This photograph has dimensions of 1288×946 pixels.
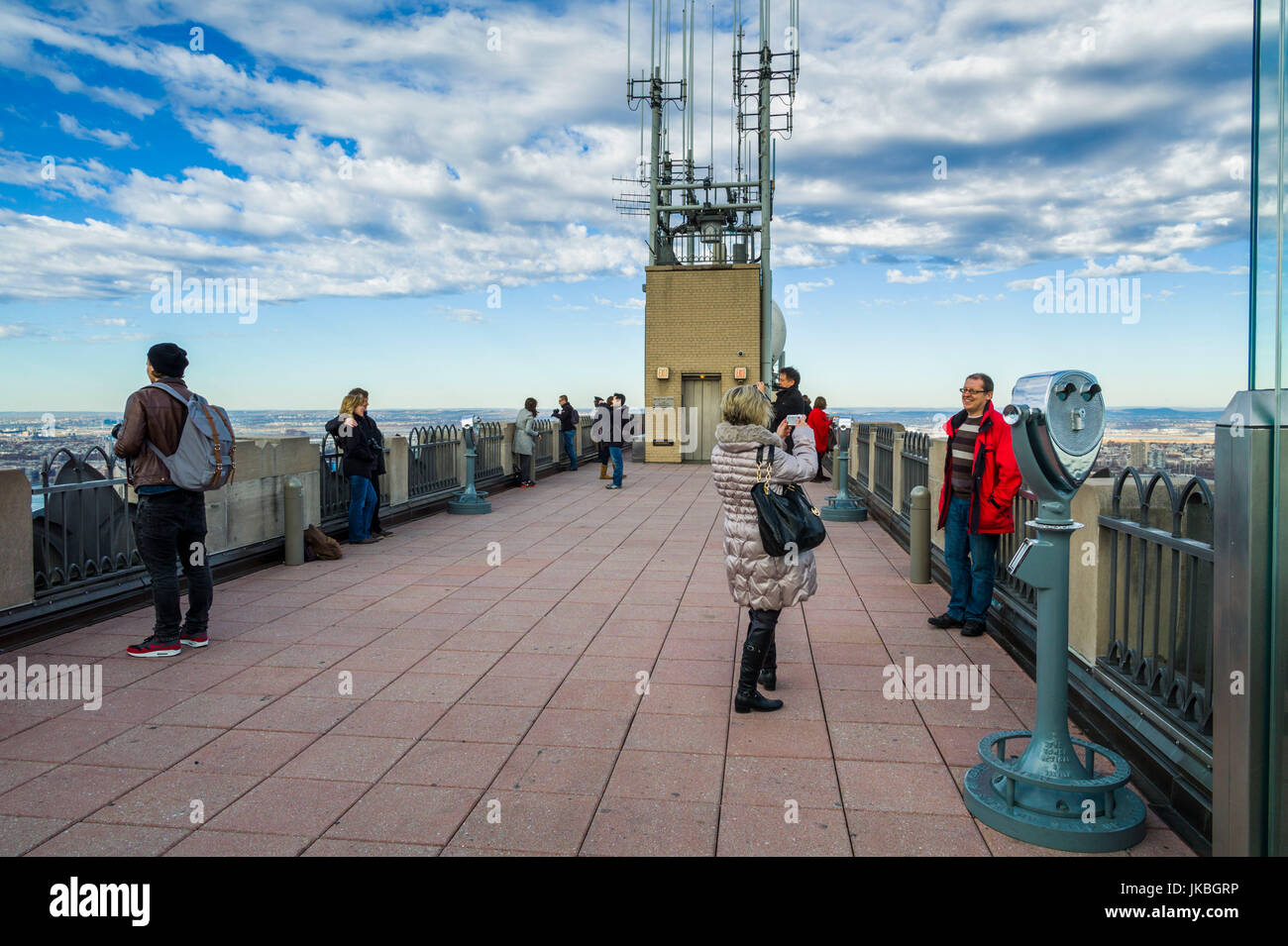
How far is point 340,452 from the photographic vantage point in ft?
35.8

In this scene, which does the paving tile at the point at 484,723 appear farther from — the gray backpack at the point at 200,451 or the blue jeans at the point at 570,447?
the blue jeans at the point at 570,447

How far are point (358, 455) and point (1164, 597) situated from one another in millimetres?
8722

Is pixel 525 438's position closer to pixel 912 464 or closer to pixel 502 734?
pixel 912 464

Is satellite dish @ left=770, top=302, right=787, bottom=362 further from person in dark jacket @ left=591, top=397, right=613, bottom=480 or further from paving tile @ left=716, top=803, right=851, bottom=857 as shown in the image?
paving tile @ left=716, top=803, right=851, bottom=857

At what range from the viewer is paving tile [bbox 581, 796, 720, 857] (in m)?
3.37

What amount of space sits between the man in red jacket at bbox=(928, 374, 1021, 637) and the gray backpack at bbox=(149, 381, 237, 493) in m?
5.22

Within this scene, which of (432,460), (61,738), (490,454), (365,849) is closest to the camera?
(365,849)

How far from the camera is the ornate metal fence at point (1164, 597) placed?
3600 millimetres

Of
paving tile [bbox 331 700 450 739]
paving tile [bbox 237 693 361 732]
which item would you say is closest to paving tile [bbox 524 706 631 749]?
paving tile [bbox 331 700 450 739]

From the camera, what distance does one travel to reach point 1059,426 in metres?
3.41

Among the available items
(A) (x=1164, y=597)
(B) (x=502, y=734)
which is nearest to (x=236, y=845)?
(B) (x=502, y=734)

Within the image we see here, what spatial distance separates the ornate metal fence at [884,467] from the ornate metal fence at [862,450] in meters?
0.94
